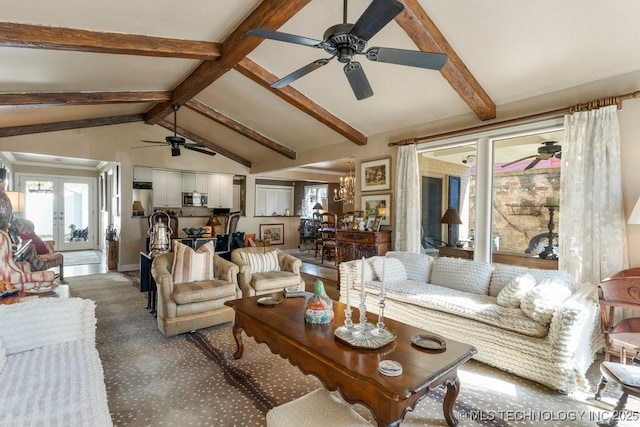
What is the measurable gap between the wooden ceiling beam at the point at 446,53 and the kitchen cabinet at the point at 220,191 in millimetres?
6657

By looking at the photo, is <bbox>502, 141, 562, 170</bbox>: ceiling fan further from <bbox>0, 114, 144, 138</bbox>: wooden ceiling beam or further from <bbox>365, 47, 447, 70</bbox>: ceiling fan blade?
<bbox>0, 114, 144, 138</bbox>: wooden ceiling beam

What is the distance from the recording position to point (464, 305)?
9.41 ft

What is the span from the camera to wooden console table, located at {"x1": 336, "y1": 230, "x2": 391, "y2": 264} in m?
4.95

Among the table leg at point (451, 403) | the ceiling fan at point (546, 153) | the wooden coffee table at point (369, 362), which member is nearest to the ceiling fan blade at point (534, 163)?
the ceiling fan at point (546, 153)

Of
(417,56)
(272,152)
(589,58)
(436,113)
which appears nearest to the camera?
(417,56)

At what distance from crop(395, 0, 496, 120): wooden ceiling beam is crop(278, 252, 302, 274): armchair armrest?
295cm

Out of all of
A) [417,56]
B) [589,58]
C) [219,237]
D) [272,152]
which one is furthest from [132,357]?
[272,152]

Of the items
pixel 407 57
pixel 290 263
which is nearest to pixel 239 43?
pixel 407 57

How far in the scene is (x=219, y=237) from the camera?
21.5 ft

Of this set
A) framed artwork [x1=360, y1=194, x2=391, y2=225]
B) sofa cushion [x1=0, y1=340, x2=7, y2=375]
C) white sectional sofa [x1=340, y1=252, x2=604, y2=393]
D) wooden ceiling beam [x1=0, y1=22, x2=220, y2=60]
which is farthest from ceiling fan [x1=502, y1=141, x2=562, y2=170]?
sofa cushion [x1=0, y1=340, x2=7, y2=375]

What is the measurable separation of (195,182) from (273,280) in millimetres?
5350

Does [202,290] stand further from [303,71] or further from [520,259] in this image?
[520,259]

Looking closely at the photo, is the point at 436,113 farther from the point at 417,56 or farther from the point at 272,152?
the point at 272,152

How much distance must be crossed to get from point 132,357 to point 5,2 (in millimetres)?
3079
